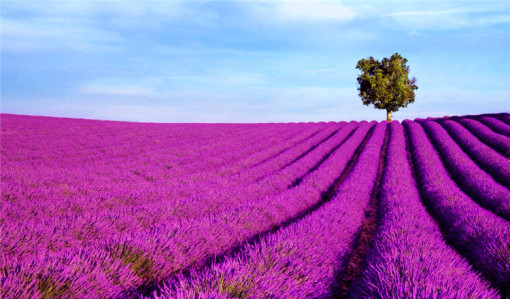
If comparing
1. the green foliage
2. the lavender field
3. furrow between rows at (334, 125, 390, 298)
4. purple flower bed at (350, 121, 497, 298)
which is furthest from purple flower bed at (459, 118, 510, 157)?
the green foliage

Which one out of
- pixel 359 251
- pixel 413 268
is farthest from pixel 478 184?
pixel 413 268

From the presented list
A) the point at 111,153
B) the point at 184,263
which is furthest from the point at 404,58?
the point at 184,263

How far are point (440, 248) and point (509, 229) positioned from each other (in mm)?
1624

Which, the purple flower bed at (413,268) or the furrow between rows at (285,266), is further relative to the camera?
the purple flower bed at (413,268)

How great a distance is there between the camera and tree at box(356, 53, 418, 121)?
4225 cm

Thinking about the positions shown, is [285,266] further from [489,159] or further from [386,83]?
[386,83]

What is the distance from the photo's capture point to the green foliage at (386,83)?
1663 inches

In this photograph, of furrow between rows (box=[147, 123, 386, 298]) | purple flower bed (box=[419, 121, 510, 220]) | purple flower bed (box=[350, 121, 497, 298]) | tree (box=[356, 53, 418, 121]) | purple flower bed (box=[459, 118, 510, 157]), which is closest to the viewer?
furrow between rows (box=[147, 123, 386, 298])

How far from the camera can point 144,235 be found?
3453 mm

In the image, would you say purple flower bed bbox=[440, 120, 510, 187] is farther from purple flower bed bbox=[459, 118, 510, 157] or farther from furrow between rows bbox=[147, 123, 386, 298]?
furrow between rows bbox=[147, 123, 386, 298]

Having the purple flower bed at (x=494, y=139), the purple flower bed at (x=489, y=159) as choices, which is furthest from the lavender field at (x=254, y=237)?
the purple flower bed at (x=494, y=139)

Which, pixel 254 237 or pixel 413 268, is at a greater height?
pixel 413 268

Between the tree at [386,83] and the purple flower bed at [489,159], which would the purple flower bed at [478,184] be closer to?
the purple flower bed at [489,159]

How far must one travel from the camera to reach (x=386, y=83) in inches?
1674
